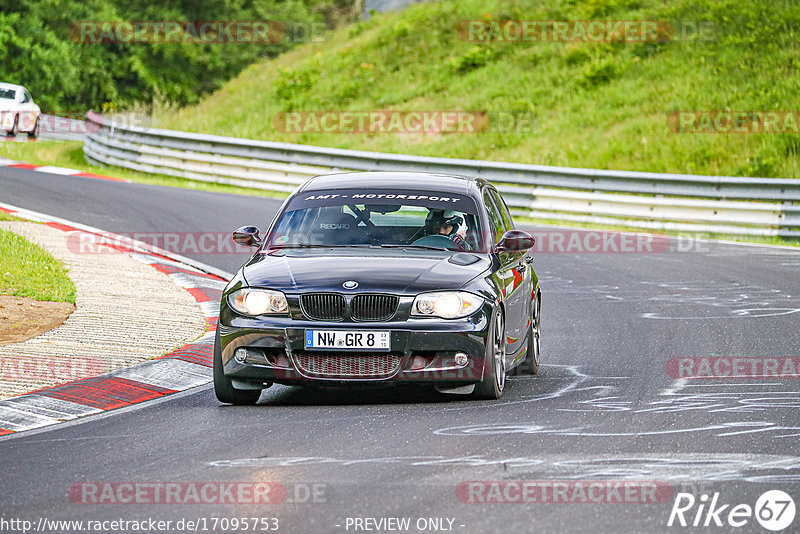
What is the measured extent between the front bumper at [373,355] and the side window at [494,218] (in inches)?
63.4

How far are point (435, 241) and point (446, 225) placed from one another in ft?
0.67

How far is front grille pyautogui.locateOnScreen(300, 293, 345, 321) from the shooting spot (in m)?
8.37

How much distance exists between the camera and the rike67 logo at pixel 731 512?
5516mm

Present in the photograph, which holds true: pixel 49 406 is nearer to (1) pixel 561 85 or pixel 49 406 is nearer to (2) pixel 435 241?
(2) pixel 435 241

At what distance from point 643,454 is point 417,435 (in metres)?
1.32

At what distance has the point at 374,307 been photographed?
8.38 meters

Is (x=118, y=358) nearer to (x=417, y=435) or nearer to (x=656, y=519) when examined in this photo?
(x=417, y=435)

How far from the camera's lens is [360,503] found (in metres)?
5.86

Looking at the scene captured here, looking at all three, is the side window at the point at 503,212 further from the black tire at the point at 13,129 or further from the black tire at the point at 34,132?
the black tire at the point at 34,132

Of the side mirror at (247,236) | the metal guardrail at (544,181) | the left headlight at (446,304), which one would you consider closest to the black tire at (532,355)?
the left headlight at (446,304)

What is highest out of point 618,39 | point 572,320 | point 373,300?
point 618,39

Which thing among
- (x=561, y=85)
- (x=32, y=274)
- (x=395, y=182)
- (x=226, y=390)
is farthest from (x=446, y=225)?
(x=561, y=85)

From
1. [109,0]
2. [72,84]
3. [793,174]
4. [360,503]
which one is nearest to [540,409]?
[360,503]

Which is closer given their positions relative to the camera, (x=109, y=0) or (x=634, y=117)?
(x=634, y=117)
